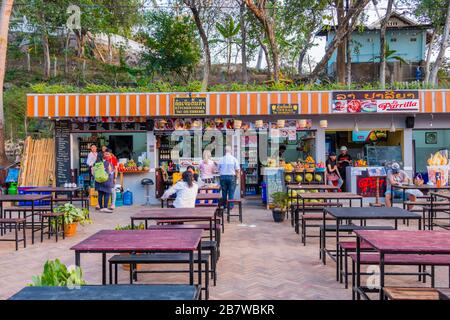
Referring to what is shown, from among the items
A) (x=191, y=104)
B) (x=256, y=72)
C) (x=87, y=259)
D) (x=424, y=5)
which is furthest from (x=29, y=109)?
(x=256, y=72)

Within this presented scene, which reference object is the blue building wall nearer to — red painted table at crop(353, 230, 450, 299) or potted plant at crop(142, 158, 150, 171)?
potted plant at crop(142, 158, 150, 171)

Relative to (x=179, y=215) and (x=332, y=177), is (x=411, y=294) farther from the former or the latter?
(x=332, y=177)

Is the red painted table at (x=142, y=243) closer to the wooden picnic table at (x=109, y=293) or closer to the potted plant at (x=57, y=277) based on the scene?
the potted plant at (x=57, y=277)

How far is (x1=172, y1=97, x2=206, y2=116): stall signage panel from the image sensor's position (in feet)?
43.7

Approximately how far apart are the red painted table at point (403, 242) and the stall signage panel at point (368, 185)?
31.1ft

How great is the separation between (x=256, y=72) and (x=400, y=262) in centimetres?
3223

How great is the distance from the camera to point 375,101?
13.3 meters

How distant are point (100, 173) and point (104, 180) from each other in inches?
9.6

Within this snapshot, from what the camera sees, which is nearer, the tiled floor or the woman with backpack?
the tiled floor

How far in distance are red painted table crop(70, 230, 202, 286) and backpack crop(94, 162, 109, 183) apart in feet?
24.1

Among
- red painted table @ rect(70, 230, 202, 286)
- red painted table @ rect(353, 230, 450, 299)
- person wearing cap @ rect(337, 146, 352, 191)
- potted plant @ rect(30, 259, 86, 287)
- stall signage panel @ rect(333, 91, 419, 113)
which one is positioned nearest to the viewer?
potted plant @ rect(30, 259, 86, 287)

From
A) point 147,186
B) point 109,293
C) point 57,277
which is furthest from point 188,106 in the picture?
point 109,293

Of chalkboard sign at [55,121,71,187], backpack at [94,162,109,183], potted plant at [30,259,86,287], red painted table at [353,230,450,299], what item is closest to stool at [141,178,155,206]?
backpack at [94,162,109,183]

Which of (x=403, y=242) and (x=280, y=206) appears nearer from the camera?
(x=403, y=242)
